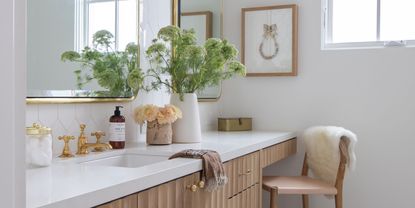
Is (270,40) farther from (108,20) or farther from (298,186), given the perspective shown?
(108,20)

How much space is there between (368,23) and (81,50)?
214 cm

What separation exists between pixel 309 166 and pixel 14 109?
2.68m

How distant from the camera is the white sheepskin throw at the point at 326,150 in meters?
2.83

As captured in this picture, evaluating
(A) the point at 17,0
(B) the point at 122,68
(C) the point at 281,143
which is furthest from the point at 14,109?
(C) the point at 281,143

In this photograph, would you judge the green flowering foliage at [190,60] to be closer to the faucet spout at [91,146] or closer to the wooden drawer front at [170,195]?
the faucet spout at [91,146]

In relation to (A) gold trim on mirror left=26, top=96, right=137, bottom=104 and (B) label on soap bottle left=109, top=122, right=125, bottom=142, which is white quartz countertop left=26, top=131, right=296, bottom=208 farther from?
(A) gold trim on mirror left=26, top=96, right=137, bottom=104

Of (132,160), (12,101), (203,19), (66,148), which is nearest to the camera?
(12,101)

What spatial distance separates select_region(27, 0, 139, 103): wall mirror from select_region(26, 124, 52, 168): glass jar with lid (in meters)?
0.20

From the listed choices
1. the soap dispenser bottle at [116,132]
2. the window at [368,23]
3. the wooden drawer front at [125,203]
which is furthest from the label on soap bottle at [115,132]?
the window at [368,23]

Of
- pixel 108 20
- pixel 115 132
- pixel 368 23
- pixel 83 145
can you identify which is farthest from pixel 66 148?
pixel 368 23

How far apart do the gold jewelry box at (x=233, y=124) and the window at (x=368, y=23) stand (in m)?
0.80

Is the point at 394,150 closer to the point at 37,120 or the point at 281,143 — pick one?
the point at 281,143

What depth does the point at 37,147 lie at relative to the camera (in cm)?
162

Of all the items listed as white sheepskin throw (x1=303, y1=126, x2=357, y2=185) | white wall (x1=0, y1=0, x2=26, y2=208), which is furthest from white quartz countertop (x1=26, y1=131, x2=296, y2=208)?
white sheepskin throw (x1=303, y1=126, x2=357, y2=185)
